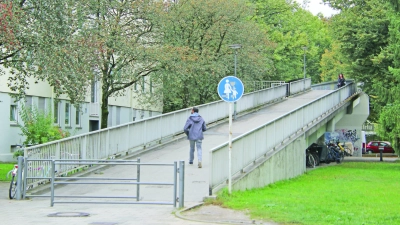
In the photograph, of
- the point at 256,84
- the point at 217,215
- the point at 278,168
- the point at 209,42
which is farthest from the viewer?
the point at 256,84

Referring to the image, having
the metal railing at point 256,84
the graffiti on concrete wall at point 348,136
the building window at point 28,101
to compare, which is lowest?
the graffiti on concrete wall at point 348,136

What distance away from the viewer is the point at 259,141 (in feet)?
68.7

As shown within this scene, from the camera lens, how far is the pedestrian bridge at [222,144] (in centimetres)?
1725

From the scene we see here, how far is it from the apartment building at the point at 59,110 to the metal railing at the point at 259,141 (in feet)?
23.2

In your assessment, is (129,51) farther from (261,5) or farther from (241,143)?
(261,5)

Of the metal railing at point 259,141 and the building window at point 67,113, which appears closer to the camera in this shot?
the metal railing at point 259,141

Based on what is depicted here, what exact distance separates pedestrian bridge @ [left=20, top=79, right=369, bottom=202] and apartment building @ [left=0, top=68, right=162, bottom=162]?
2.88 metres

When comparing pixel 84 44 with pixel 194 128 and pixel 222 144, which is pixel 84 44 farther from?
pixel 222 144

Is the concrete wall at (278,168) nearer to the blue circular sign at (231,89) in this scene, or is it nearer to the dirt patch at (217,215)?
the blue circular sign at (231,89)

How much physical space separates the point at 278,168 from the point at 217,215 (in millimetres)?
9868

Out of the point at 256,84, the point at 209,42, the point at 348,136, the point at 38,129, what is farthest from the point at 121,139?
the point at 348,136

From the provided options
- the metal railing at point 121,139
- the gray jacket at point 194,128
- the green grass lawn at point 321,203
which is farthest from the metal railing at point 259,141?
the metal railing at point 121,139

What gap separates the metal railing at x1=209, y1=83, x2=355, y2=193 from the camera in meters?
16.0

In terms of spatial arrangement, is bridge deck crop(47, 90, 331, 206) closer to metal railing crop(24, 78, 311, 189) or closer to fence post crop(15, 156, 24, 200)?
metal railing crop(24, 78, 311, 189)
